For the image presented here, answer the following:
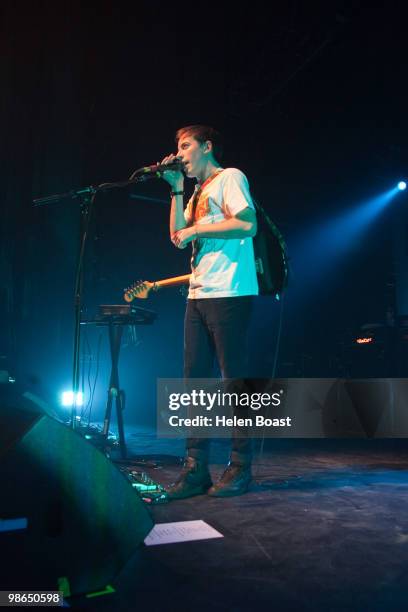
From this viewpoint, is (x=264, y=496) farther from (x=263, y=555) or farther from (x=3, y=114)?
(x=3, y=114)

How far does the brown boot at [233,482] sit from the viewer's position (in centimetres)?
237

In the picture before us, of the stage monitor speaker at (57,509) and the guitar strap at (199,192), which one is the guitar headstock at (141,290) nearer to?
the guitar strap at (199,192)

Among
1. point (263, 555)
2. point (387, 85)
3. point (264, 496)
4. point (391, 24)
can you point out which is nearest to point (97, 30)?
point (391, 24)

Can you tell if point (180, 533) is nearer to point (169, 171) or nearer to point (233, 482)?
point (233, 482)

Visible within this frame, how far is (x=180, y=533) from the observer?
1.77 metres

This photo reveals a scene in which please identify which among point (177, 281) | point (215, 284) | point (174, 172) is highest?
point (174, 172)

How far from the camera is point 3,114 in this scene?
4.25 m

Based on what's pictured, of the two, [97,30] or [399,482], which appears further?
[97,30]

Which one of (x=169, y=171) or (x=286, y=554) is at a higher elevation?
(x=169, y=171)

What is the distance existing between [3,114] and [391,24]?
191 inches

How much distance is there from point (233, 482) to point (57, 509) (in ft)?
4.75

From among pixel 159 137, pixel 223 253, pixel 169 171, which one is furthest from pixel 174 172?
pixel 159 137

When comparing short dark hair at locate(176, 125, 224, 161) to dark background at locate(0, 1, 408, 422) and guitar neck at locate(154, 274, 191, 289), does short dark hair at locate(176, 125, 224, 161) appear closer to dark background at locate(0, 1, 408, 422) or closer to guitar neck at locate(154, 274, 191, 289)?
guitar neck at locate(154, 274, 191, 289)

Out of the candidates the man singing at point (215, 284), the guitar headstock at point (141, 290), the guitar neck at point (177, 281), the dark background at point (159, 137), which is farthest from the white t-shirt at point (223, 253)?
the dark background at point (159, 137)
